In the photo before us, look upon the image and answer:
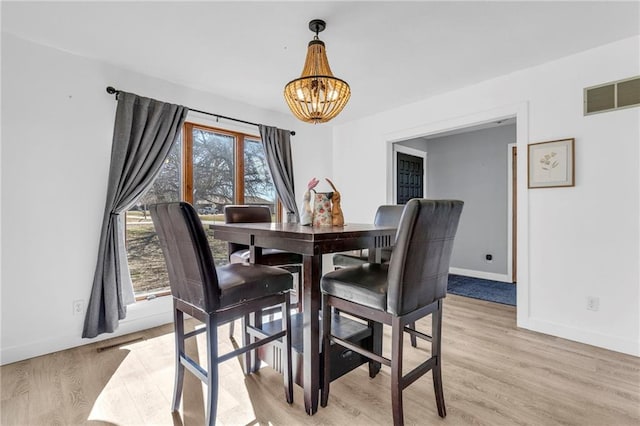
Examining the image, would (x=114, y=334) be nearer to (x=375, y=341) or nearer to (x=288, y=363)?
(x=288, y=363)

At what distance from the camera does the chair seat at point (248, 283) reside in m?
1.48

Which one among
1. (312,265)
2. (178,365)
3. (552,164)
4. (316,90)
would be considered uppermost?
(316,90)

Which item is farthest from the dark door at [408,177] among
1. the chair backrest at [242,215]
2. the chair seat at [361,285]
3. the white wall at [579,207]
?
the chair seat at [361,285]

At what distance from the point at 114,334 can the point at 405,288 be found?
2.60 meters

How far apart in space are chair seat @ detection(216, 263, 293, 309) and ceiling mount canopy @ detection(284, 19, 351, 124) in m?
1.05

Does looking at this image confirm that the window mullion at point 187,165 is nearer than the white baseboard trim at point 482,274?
Yes

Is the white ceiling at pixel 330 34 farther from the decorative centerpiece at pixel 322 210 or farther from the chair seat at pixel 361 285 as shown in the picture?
the chair seat at pixel 361 285

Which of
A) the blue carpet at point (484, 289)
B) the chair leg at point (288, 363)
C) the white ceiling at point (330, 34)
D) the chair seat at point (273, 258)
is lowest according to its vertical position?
the blue carpet at point (484, 289)

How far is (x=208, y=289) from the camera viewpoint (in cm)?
139

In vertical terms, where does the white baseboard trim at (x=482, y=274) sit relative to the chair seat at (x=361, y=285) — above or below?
below

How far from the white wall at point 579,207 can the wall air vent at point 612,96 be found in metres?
0.05

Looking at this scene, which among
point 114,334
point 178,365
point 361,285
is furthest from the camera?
point 114,334

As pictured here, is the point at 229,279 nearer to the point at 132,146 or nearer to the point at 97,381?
the point at 97,381

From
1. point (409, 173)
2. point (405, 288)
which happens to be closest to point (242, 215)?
point (405, 288)
